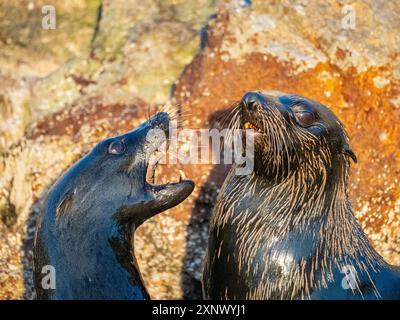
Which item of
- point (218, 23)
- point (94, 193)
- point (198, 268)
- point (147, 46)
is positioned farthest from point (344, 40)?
point (94, 193)

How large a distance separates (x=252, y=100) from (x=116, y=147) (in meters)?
1.00

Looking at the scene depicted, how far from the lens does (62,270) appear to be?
19.7 feet

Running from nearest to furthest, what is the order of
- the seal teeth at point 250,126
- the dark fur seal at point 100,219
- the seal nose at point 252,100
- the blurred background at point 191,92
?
the dark fur seal at point 100,219
the seal nose at point 252,100
the seal teeth at point 250,126
the blurred background at point 191,92

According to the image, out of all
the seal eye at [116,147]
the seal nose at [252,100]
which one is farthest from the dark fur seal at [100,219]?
the seal nose at [252,100]

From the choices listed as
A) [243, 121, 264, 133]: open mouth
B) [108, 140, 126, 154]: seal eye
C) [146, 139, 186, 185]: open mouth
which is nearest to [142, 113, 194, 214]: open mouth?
[146, 139, 186, 185]: open mouth

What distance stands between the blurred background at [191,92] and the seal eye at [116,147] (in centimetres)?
154

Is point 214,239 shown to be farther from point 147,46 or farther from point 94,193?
point 147,46

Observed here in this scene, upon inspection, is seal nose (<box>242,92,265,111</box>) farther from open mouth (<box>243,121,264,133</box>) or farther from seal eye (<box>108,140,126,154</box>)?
seal eye (<box>108,140,126,154</box>)

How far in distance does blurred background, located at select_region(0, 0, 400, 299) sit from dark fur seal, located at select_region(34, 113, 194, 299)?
150cm

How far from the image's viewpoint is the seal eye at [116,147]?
6.36m

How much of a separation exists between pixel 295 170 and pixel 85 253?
159 centimetres

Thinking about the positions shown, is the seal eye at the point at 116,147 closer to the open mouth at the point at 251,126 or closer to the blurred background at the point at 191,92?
the open mouth at the point at 251,126

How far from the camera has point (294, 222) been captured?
648 centimetres

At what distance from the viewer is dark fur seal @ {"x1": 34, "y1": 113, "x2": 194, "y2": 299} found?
6.04 m
